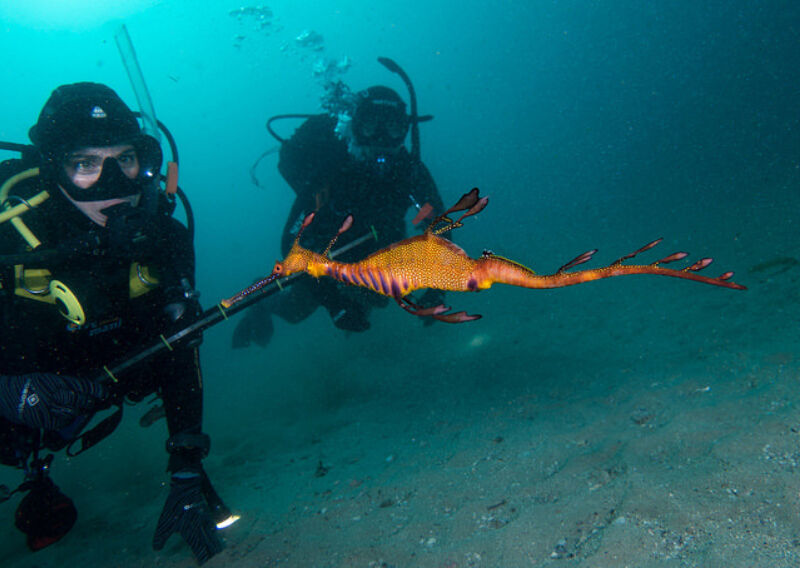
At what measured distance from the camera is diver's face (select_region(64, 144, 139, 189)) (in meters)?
3.17

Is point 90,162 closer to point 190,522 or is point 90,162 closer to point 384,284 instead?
point 190,522

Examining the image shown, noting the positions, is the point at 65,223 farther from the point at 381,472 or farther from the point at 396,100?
the point at 396,100

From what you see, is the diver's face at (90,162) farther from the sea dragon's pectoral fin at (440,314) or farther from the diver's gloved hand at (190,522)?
the sea dragon's pectoral fin at (440,314)

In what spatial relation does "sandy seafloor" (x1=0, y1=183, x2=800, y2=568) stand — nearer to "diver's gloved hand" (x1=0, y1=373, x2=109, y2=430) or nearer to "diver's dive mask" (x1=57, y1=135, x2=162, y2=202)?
"diver's gloved hand" (x1=0, y1=373, x2=109, y2=430)

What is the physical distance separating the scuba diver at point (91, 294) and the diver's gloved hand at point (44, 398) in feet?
0.04

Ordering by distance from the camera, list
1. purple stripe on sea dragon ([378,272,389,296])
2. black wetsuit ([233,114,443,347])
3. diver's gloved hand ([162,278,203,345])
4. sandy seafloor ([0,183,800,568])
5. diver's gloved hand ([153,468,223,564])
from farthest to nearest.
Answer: black wetsuit ([233,114,443,347])
diver's gloved hand ([162,278,203,345])
diver's gloved hand ([153,468,223,564])
sandy seafloor ([0,183,800,568])
purple stripe on sea dragon ([378,272,389,296])

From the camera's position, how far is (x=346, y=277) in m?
1.35

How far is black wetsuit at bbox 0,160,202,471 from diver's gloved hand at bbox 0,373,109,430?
205 millimetres

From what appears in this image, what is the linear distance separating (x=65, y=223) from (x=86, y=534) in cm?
336

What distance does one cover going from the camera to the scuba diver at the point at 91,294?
2.76 meters

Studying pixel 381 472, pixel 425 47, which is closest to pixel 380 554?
pixel 381 472

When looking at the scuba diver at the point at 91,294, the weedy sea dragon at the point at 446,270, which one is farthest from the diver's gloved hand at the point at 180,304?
the weedy sea dragon at the point at 446,270

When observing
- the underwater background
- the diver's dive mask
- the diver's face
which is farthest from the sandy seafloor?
the diver's face

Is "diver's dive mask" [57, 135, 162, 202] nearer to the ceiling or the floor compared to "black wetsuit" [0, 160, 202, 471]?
nearer to the ceiling
